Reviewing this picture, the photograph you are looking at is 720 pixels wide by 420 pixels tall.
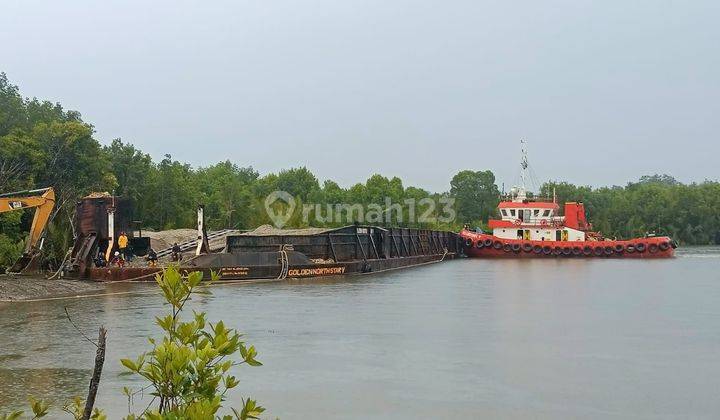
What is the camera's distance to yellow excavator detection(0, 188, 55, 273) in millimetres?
29272

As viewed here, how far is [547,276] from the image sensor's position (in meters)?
37.3

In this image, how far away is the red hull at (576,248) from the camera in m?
53.7

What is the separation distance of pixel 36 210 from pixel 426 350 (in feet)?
73.8

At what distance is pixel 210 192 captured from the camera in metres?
80.1

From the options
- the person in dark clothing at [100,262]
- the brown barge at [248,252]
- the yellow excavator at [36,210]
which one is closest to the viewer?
the yellow excavator at [36,210]

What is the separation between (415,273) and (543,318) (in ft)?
64.6

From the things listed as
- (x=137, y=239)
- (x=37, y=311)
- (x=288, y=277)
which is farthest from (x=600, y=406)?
(x=137, y=239)

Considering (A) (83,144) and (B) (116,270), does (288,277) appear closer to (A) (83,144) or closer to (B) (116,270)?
(B) (116,270)

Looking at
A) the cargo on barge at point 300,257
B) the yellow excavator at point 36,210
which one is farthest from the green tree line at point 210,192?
the cargo on barge at point 300,257

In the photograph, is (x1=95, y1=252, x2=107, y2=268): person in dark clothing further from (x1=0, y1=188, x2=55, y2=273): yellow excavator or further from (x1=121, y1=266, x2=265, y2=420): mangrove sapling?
(x1=121, y1=266, x2=265, y2=420): mangrove sapling

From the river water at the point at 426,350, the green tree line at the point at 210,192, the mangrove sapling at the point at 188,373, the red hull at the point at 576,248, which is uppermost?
the green tree line at the point at 210,192

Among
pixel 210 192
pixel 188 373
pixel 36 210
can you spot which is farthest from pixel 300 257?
pixel 210 192

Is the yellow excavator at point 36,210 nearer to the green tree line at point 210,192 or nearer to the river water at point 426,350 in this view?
the green tree line at point 210,192

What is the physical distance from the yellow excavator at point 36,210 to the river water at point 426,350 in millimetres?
5670
